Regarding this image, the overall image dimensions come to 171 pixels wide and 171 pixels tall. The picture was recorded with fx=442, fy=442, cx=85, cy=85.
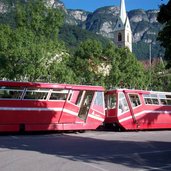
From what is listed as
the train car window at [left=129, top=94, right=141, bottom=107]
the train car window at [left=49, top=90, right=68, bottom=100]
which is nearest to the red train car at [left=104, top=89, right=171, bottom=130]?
the train car window at [left=129, top=94, right=141, bottom=107]

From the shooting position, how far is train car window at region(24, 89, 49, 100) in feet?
76.0

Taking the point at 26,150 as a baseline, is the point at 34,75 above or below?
above

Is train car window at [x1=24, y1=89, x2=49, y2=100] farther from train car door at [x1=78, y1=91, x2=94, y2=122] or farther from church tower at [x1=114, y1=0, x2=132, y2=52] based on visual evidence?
church tower at [x1=114, y1=0, x2=132, y2=52]

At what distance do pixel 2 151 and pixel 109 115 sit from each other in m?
13.7

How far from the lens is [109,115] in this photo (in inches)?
1073

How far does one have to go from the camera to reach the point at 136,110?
1077 inches

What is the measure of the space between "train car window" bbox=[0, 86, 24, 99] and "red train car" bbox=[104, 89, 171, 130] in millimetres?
6565

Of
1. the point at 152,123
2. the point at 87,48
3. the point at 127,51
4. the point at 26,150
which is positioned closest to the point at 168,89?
the point at 127,51

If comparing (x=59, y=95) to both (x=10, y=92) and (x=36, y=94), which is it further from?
(x=10, y=92)

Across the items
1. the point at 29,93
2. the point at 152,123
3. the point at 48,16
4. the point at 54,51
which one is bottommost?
the point at 152,123

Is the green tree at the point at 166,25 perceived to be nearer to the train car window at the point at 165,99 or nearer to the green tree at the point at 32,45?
the train car window at the point at 165,99

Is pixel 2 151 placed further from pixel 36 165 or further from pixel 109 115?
pixel 109 115

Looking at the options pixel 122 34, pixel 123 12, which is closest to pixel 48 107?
pixel 122 34

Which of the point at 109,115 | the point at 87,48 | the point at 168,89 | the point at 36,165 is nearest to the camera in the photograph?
the point at 36,165
